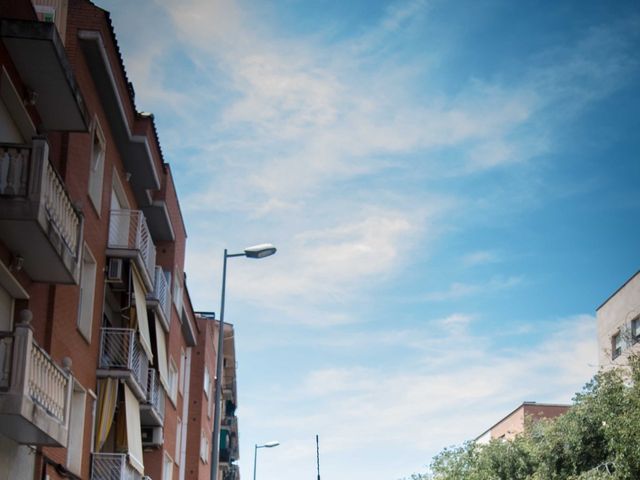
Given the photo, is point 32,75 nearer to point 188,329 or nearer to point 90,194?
point 90,194

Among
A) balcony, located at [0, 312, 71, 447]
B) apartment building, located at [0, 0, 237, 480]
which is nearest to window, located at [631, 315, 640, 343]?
apartment building, located at [0, 0, 237, 480]

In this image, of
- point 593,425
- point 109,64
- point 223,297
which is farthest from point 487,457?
point 109,64

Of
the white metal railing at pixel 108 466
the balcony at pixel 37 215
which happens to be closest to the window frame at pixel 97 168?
the balcony at pixel 37 215

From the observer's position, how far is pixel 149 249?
91.1 ft

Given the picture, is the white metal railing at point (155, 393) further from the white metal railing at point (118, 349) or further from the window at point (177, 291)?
the window at point (177, 291)

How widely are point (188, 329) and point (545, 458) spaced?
12744mm

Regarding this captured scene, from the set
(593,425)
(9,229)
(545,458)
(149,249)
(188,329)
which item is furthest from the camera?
(188,329)

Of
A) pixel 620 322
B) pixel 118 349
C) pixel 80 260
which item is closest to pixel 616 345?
pixel 620 322

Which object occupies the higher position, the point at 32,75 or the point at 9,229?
the point at 32,75

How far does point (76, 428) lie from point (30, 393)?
675 centimetres

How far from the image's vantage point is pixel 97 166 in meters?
23.8

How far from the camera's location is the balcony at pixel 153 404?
2865 cm

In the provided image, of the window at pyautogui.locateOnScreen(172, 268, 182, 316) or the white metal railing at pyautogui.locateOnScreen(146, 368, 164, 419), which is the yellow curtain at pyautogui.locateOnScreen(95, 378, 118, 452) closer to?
the white metal railing at pyautogui.locateOnScreen(146, 368, 164, 419)

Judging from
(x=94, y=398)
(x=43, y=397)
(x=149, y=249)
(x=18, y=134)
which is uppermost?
(x=149, y=249)
